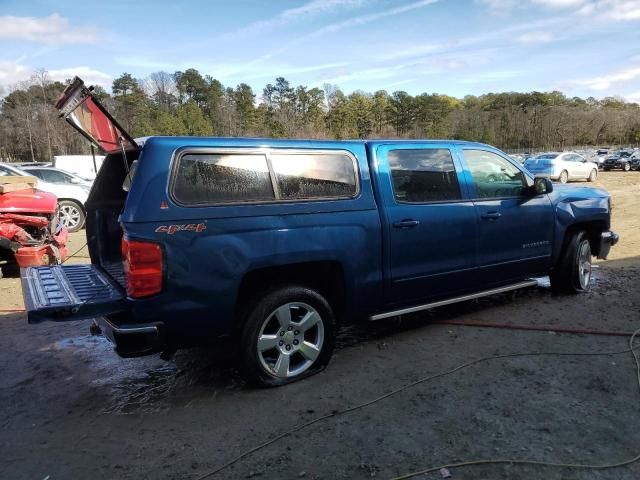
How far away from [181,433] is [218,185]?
1655mm

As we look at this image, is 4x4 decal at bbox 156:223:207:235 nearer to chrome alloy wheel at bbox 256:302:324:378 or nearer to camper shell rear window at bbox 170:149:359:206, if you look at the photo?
camper shell rear window at bbox 170:149:359:206

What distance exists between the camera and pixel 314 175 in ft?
12.9

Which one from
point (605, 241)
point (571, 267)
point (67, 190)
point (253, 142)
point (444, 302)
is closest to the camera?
point (253, 142)

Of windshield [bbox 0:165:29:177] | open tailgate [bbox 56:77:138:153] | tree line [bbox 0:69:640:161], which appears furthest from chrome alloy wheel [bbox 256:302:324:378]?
tree line [bbox 0:69:640:161]

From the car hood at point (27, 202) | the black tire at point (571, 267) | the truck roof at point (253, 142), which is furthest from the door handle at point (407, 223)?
the car hood at point (27, 202)

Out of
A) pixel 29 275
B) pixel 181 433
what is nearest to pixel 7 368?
pixel 29 275

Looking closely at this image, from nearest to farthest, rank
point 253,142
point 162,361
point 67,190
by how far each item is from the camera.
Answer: point 253,142 → point 162,361 → point 67,190

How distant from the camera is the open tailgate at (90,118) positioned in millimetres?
3365

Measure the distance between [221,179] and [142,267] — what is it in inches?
32.3

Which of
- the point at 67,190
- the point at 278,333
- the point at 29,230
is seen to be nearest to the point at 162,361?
the point at 278,333

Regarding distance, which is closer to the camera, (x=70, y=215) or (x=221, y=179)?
(x=221, y=179)

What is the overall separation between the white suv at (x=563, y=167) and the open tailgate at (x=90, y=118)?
77.3ft

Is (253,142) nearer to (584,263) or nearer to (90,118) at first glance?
(90,118)

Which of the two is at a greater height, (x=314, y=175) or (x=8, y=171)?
(x=8, y=171)
